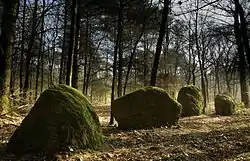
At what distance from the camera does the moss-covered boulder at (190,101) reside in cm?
1683

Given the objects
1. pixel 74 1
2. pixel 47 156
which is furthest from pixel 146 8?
pixel 47 156

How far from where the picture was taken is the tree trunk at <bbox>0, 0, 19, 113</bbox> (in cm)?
1030

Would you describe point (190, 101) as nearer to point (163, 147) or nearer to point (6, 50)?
point (163, 147)

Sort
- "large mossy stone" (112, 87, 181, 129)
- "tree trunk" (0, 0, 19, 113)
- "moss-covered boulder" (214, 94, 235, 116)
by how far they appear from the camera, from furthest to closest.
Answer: "moss-covered boulder" (214, 94, 235, 116) → "large mossy stone" (112, 87, 181, 129) → "tree trunk" (0, 0, 19, 113)

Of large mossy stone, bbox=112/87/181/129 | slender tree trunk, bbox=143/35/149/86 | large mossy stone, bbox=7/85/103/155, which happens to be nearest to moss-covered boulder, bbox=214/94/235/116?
large mossy stone, bbox=112/87/181/129

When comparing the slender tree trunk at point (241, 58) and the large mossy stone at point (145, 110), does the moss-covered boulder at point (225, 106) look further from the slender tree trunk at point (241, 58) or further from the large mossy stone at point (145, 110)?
the large mossy stone at point (145, 110)

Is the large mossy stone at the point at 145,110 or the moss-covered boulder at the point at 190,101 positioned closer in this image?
the large mossy stone at the point at 145,110

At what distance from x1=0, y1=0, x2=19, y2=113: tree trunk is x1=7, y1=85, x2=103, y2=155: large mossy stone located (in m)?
3.64

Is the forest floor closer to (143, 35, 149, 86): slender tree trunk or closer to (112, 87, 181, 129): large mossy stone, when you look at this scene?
(112, 87, 181, 129): large mossy stone

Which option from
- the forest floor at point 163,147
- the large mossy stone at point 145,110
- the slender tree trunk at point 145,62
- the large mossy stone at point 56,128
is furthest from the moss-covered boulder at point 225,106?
the large mossy stone at point 56,128

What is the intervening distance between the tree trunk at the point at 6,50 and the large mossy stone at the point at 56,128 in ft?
11.9

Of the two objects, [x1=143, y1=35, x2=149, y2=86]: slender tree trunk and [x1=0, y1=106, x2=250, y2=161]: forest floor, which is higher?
[x1=143, y1=35, x2=149, y2=86]: slender tree trunk

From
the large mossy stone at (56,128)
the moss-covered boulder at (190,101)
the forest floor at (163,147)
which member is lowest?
the forest floor at (163,147)

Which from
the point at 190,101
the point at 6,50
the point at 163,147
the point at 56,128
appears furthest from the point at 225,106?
the point at 56,128
